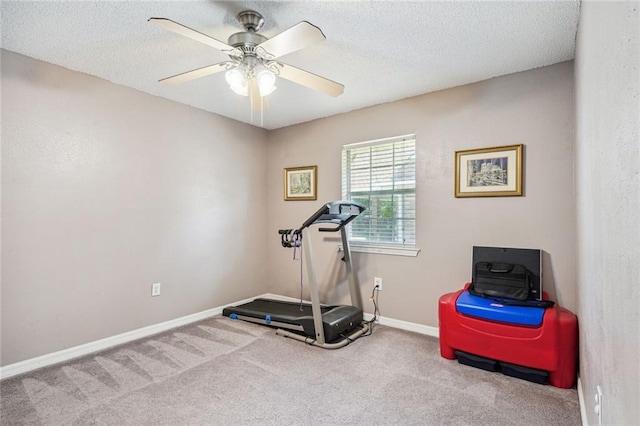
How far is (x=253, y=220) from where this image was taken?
4332 mm

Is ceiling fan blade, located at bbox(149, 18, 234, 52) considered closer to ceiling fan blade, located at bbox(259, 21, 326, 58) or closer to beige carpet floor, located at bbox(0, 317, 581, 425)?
ceiling fan blade, located at bbox(259, 21, 326, 58)

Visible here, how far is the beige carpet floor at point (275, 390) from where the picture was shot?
1918mm

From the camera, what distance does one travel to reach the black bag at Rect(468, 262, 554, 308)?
2.42 metres

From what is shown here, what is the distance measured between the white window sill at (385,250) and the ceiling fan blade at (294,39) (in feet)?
7.26

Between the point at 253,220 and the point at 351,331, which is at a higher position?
the point at 253,220

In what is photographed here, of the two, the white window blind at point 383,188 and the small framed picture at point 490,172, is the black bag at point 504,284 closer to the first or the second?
the small framed picture at point 490,172

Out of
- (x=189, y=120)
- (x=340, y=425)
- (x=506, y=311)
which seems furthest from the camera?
(x=189, y=120)

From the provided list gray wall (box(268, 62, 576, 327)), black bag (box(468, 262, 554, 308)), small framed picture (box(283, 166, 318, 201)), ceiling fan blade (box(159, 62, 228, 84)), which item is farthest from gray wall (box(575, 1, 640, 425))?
small framed picture (box(283, 166, 318, 201))

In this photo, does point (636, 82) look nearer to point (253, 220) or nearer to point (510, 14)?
point (510, 14)

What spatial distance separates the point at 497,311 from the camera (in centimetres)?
233

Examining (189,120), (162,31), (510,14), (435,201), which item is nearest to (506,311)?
(435,201)

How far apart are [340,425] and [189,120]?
3.18 m

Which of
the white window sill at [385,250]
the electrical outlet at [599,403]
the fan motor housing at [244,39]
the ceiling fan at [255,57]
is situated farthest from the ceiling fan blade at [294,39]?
the white window sill at [385,250]

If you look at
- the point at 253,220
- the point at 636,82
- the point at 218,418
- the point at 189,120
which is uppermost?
the point at 189,120
